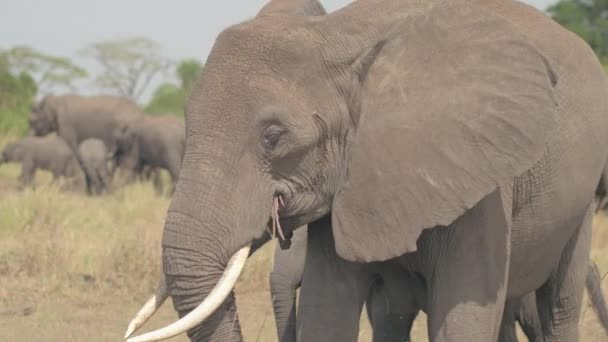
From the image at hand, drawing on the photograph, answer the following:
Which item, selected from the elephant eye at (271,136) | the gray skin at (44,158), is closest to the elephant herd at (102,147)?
the gray skin at (44,158)

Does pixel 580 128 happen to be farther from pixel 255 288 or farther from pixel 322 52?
pixel 255 288

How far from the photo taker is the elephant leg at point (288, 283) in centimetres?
564

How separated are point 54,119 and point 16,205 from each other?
1205 centimetres

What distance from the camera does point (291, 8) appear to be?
403cm

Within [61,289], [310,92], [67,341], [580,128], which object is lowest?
[61,289]

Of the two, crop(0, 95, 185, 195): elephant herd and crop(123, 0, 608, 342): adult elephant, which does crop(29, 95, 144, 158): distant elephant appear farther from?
crop(123, 0, 608, 342): adult elephant

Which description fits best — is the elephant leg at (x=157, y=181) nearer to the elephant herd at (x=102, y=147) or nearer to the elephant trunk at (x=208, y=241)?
the elephant herd at (x=102, y=147)

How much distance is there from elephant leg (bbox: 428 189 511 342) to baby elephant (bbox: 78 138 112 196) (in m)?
15.2

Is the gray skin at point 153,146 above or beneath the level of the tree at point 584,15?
above

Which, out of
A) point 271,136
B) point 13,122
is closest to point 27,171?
point 13,122

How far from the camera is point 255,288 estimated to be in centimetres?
848

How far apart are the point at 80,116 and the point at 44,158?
344cm

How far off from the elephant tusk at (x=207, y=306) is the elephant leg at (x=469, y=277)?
75 cm

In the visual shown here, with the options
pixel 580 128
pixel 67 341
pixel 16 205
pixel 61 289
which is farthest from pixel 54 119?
pixel 580 128
